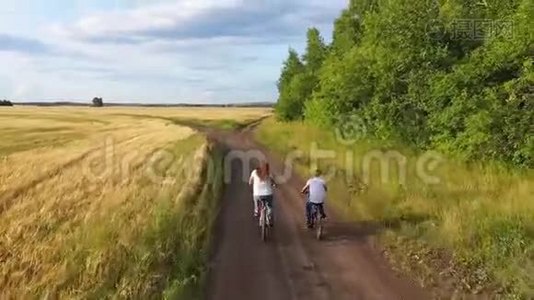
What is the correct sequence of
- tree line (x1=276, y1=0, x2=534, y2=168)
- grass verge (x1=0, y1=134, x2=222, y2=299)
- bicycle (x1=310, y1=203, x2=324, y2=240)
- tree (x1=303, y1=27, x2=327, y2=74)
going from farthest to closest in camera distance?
1. tree (x1=303, y1=27, x2=327, y2=74)
2. tree line (x1=276, y1=0, x2=534, y2=168)
3. bicycle (x1=310, y1=203, x2=324, y2=240)
4. grass verge (x1=0, y1=134, x2=222, y2=299)

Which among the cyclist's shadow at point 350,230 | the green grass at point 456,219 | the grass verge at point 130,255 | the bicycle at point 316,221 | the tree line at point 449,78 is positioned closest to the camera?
the grass verge at point 130,255

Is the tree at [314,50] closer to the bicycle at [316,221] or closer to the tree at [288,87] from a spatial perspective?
the tree at [288,87]

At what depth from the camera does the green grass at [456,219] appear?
11570 millimetres

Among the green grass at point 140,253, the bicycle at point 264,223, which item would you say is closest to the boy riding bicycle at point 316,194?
the bicycle at point 264,223

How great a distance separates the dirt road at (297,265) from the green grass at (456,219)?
0.65m

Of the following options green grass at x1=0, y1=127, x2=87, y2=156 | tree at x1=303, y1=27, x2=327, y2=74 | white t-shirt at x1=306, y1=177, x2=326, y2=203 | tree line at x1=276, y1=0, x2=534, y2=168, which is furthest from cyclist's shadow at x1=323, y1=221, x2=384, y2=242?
tree at x1=303, y1=27, x2=327, y2=74

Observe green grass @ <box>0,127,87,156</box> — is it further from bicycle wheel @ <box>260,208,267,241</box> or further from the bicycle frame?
bicycle wheel @ <box>260,208,267,241</box>

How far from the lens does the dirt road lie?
1138 centimetres

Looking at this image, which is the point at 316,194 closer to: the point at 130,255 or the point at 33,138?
the point at 130,255

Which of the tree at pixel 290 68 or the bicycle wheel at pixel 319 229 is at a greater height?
the tree at pixel 290 68

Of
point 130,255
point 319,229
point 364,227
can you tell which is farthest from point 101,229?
point 364,227

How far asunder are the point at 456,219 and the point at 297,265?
13.1 feet

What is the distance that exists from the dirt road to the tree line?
5965 millimetres

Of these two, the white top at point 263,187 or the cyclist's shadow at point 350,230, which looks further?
the white top at point 263,187
